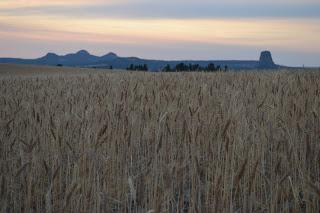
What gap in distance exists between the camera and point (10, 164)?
12.2 ft

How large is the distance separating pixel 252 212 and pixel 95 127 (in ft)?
6.32

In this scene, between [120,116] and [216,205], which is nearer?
[216,205]

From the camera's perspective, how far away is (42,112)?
215 inches

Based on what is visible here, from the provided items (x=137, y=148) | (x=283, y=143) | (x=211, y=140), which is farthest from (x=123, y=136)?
(x=283, y=143)

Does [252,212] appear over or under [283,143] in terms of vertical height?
under

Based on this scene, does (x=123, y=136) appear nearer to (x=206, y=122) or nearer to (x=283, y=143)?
(x=206, y=122)

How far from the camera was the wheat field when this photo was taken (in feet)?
8.60

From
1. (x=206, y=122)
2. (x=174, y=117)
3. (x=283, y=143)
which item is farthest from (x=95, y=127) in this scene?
(x=283, y=143)

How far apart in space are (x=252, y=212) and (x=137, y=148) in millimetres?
1611

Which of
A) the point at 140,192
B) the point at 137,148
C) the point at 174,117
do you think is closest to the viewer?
the point at 140,192

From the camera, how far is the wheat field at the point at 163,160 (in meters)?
2.62

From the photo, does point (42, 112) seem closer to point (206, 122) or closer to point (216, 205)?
point (206, 122)

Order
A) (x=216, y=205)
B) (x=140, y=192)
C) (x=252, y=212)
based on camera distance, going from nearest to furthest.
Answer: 1. (x=216, y=205)
2. (x=252, y=212)
3. (x=140, y=192)

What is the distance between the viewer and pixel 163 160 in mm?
3516
